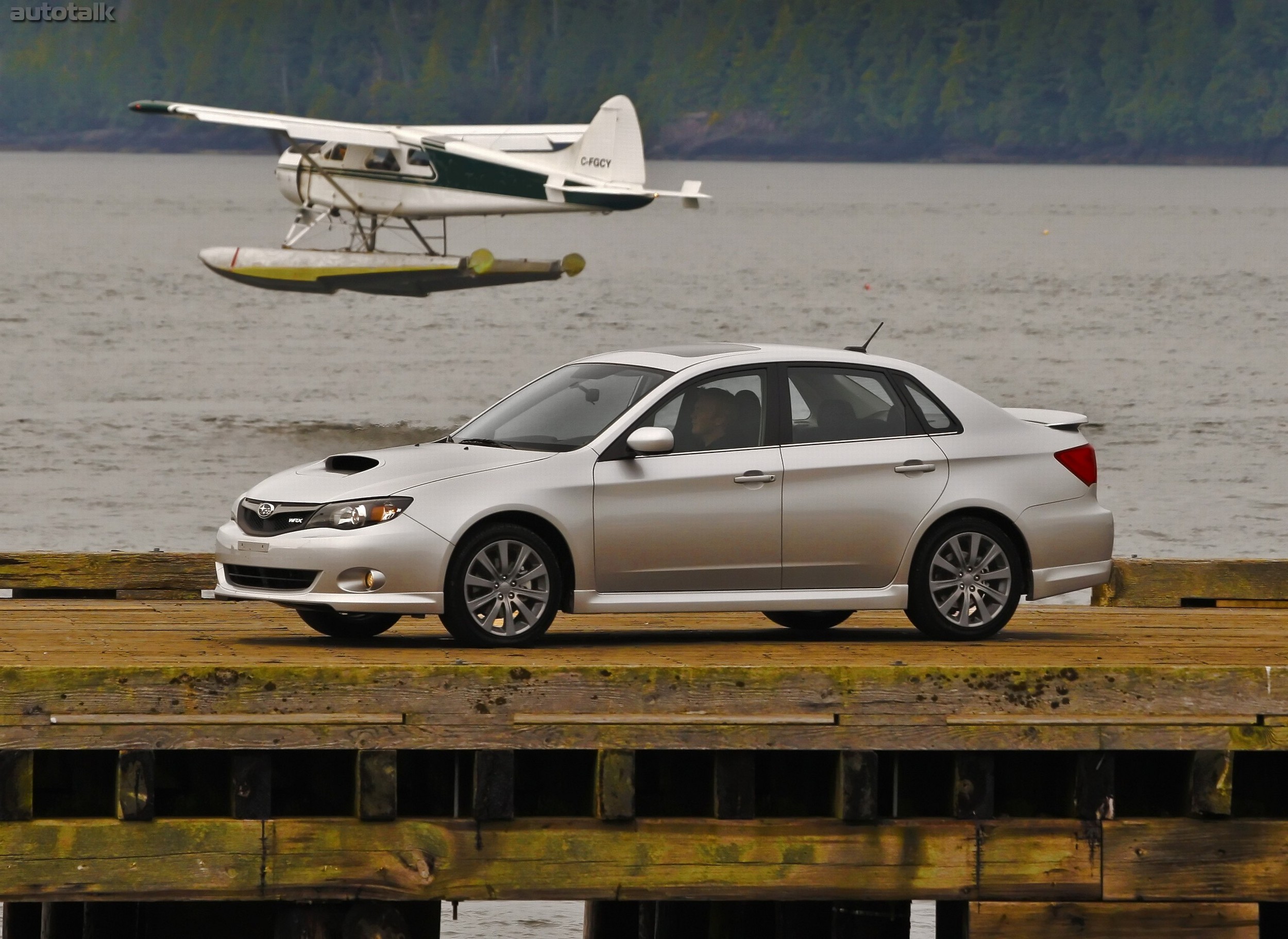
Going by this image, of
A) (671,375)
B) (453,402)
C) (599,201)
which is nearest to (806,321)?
(599,201)

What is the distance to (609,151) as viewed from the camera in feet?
219

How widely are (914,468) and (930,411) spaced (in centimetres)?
42

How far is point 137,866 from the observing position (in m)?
7.82

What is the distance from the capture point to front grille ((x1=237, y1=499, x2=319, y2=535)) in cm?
955

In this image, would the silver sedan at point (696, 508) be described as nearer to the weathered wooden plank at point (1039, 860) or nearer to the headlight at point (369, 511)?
the headlight at point (369, 511)

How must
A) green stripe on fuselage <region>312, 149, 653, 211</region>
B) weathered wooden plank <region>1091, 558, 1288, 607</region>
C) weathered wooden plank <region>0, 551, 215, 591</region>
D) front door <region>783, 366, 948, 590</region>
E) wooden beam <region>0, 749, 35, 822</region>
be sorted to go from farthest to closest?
1. green stripe on fuselage <region>312, 149, 653, 211</region>
2. weathered wooden plank <region>1091, 558, 1288, 607</region>
3. weathered wooden plank <region>0, 551, 215, 591</region>
4. front door <region>783, 366, 948, 590</region>
5. wooden beam <region>0, 749, 35, 822</region>

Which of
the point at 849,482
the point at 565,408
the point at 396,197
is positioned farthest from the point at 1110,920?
the point at 396,197

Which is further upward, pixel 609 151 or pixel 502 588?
pixel 609 151

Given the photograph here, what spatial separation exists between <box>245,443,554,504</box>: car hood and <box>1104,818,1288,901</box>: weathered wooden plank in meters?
3.01

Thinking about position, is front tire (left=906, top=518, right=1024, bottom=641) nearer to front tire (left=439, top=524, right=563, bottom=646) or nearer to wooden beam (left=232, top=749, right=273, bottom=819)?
front tire (left=439, top=524, right=563, bottom=646)

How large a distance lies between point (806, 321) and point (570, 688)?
3010 inches

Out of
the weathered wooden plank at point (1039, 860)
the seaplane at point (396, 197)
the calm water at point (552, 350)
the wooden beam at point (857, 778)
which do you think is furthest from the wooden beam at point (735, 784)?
the seaplane at point (396, 197)

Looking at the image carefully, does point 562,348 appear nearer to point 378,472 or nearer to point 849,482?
point 849,482

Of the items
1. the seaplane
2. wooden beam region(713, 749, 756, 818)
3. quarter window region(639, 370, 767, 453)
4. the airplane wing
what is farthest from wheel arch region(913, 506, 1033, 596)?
the airplane wing
